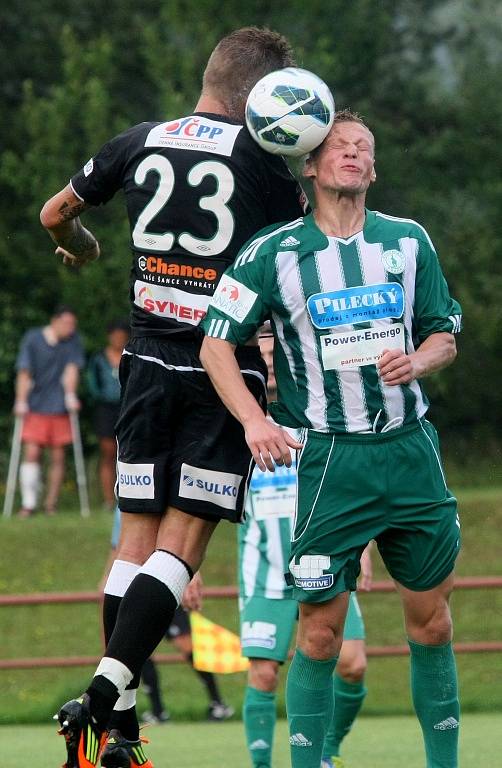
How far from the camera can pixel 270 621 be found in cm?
763

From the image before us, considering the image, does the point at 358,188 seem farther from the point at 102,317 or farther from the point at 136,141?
the point at 102,317

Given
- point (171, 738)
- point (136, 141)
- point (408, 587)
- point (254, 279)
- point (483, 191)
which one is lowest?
point (171, 738)

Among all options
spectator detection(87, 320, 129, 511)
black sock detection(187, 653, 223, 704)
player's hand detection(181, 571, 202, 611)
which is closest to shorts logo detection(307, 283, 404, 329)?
player's hand detection(181, 571, 202, 611)

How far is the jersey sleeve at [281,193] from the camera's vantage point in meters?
5.69

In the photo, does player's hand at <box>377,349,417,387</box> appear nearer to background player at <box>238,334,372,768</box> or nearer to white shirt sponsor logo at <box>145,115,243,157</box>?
white shirt sponsor logo at <box>145,115,243,157</box>

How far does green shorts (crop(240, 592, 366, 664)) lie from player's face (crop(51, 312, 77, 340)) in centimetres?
894

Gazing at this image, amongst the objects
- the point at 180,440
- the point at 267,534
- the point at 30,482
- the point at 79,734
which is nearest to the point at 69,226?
the point at 180,440

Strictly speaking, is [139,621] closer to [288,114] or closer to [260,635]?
[288,114]

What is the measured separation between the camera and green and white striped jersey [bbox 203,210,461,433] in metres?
5.41

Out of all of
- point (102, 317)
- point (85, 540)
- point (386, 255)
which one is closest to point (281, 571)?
point (386, 255)

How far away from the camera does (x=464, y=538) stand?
1586 centimetres

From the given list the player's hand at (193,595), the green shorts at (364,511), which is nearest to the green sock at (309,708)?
the green shorts at (364,511)

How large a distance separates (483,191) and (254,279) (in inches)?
721

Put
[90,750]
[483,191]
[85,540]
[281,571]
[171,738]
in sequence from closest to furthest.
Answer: [90,750] → [281,571] → [171,738] → [85,540] → [483,191]
